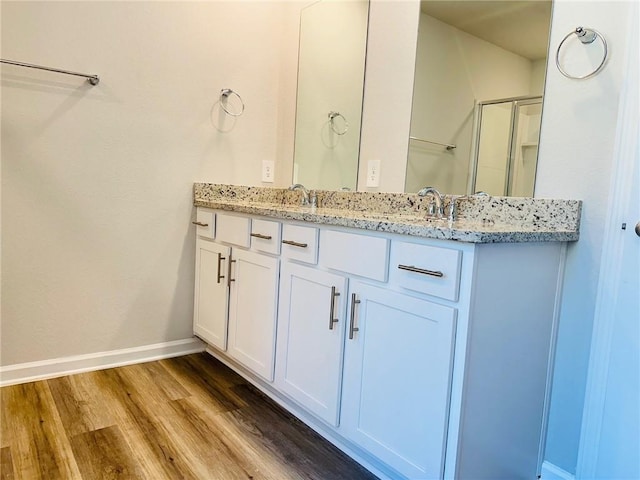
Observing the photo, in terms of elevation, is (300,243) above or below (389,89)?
below

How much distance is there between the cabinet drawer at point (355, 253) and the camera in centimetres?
140

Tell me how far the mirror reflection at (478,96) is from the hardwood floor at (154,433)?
1183mm

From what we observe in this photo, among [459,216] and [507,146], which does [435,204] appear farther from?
[507,146]

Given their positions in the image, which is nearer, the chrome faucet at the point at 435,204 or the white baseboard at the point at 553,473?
the white baseboard at the point at 553,473

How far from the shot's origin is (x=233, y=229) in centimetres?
216

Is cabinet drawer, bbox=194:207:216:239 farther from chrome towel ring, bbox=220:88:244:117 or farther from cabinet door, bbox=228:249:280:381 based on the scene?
chrome towel ring, bbox=220:88:244:117

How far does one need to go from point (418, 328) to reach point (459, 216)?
0.59 metres

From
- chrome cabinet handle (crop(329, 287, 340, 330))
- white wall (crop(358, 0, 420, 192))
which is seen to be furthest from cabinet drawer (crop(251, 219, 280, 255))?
white wall (crop(358, 0, 420, 192))

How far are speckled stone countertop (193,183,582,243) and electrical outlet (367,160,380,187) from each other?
0.43ft

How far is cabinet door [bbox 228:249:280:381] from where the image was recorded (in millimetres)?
1904

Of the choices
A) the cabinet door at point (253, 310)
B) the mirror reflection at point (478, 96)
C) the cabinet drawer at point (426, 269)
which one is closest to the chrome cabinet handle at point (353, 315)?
the cabinet drawer at point (426, 269)

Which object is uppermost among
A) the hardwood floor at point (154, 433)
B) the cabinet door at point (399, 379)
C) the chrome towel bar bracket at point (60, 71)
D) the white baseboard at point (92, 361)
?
the chrome towel bar bracket at point (60, 71)

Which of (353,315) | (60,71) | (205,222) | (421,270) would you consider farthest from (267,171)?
(421,270)

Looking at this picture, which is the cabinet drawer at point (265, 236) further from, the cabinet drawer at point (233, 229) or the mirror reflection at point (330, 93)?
the mirror reflection at point (330, 93)
